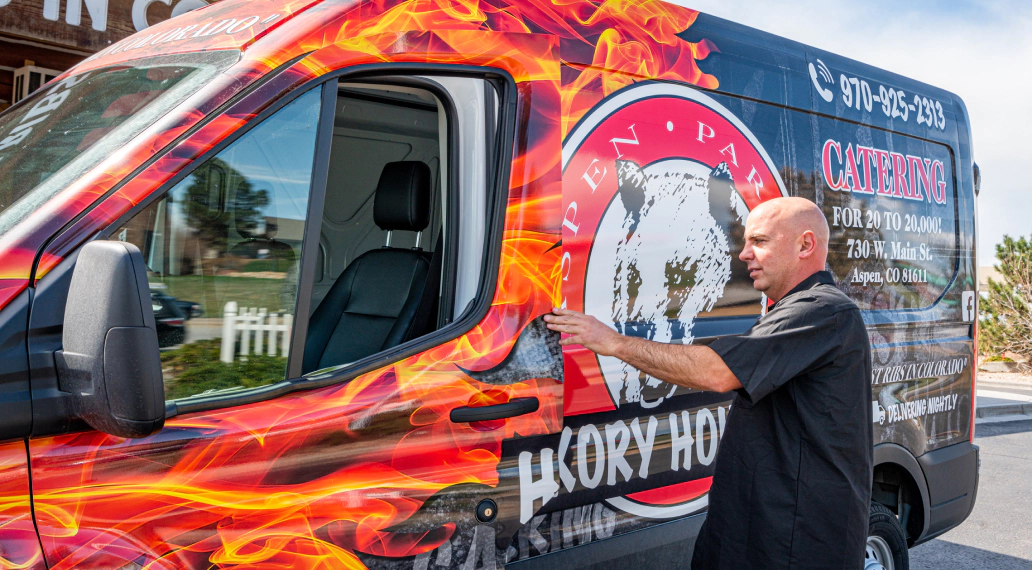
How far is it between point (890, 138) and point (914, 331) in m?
0.82

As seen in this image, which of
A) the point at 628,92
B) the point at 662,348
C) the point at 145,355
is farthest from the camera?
the point at 628,92

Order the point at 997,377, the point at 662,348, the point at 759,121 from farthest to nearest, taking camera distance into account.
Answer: the point at 997,377, the point at 759,121, the point at 662,348

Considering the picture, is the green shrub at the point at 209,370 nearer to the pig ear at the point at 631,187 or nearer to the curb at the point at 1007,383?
the pig ear at the point at 631,187

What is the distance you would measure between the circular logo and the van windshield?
3.32ft

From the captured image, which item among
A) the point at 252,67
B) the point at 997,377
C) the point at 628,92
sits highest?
the point at 628,92

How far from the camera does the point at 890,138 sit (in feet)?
11.7

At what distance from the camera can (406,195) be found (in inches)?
110

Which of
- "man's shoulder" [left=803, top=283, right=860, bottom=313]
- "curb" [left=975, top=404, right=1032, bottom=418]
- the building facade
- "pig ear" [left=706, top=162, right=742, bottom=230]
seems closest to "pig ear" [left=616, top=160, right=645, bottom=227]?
"pig ear" [left=706, top=162, right=742, bottom=230]

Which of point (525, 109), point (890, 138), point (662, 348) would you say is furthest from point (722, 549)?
point (890, 138)

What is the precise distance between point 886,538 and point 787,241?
1911mm

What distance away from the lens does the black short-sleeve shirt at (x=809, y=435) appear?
6.88 feet

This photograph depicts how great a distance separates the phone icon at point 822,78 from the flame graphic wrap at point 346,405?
87 cm

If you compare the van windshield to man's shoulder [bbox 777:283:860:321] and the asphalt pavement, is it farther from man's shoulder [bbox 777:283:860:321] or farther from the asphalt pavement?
the asphalt pavement

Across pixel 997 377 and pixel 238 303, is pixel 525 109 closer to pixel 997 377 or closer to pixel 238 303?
pixel 238 303
